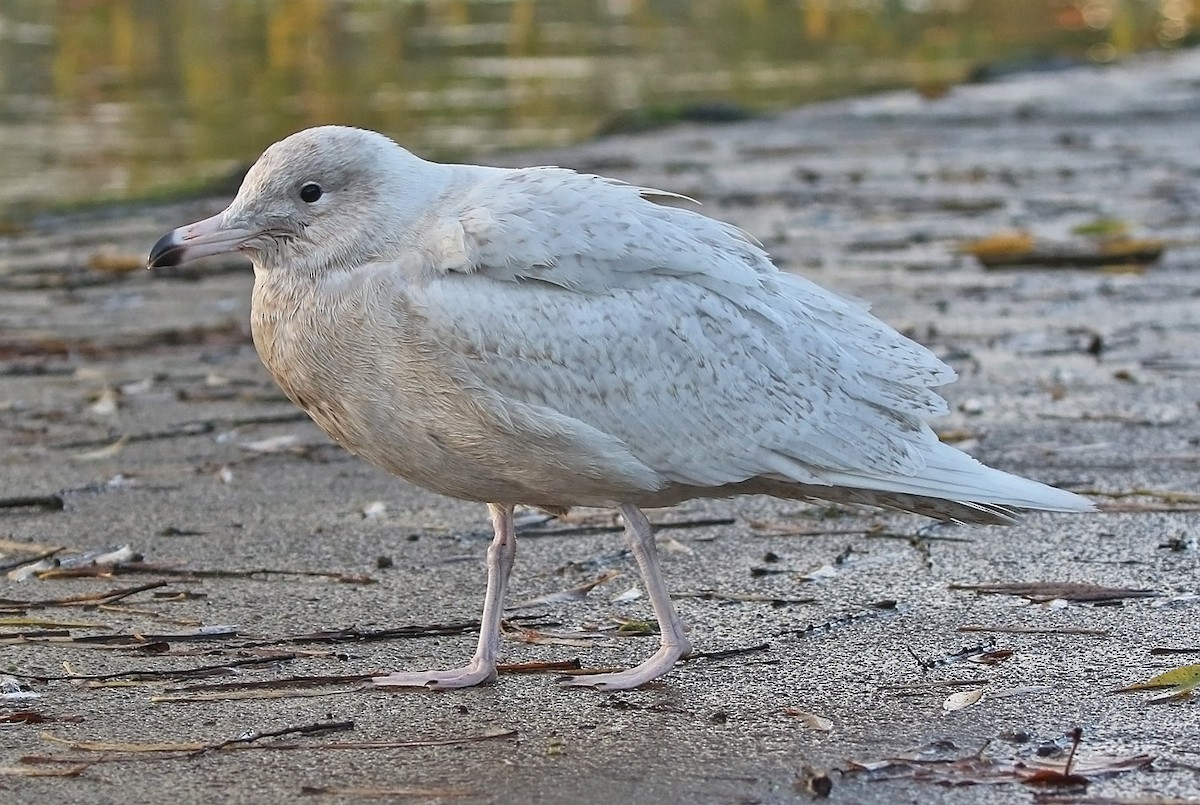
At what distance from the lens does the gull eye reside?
15.9 ft

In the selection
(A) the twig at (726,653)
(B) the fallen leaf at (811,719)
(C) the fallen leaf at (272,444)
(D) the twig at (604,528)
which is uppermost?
(B) the fallen leaf at (811,719)

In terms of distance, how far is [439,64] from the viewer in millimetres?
18953

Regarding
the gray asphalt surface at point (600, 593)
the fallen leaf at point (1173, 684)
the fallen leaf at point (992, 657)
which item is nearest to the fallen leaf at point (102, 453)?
the gray asphalt surface at point (600, 593)

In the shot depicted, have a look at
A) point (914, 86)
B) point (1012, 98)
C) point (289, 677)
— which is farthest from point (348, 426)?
point (914, 86)

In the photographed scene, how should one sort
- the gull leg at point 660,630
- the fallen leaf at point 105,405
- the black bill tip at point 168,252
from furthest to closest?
the fallen leaf at point 105,405
the black bill tip at point 168,252
the gull leg at point 660,630

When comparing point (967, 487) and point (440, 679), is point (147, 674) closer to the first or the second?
point (440, 679)

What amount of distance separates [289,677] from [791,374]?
4.58ft

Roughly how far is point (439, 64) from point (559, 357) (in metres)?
14.8

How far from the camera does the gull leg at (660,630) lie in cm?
452

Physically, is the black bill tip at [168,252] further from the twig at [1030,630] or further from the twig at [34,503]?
the twig at [1030,630]

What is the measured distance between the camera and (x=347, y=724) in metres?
4.19

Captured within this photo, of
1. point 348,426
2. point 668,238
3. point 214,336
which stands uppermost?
point 668,238

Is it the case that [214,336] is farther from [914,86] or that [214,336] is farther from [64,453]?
[914,86]

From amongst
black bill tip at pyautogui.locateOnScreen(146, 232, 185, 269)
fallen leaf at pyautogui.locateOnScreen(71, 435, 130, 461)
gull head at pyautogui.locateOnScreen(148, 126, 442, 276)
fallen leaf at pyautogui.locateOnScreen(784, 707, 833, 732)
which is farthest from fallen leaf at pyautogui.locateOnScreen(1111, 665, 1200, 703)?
fallen leaf at pyautogui.locateOnScreen(71, 435, 130, 461)
